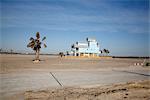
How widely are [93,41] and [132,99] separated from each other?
242 feet

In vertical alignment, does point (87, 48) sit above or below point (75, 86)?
above

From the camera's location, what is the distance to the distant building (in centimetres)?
7812

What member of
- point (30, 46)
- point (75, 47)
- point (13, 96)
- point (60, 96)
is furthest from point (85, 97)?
point (75, 47)

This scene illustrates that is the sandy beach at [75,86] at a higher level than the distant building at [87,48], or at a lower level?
lower

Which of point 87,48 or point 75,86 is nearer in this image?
point 75,86

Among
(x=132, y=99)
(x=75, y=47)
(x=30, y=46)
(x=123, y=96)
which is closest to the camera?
(x=132, y=99)

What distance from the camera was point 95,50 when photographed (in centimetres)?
8025

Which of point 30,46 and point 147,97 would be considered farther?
point 30,46

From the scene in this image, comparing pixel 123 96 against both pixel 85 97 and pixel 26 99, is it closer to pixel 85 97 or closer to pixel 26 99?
pixel 85 97

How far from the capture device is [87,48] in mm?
78812

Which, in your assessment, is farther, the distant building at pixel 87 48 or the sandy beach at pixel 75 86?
the distant building at pixel 87 48

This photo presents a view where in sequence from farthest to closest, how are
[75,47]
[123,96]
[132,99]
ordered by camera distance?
[75,47], [123,96], [132,99]

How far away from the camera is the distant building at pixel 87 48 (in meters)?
78.1

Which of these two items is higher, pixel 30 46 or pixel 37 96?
pixel 30 46
